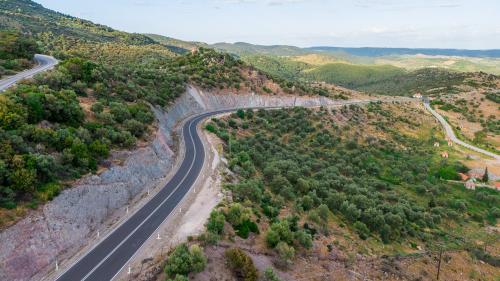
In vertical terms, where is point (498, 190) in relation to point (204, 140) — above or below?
below

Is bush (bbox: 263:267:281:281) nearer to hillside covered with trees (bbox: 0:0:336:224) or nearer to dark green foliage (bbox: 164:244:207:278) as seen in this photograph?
dark green foliage (bbox: 164:244:207:278)

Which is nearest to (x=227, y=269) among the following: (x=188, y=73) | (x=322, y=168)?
(x=322, y=168)

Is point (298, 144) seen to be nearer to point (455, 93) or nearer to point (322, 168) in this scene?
point (322, 168)

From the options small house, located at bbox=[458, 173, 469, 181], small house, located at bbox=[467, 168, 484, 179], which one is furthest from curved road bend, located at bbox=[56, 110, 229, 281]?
small house, located at bbox=[467, 168, 484, 179]

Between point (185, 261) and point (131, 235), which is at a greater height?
point (185, 261)

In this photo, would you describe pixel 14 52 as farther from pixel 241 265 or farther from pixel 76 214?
pixel 241 265

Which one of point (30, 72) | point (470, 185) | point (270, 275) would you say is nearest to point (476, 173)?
point (470, 185)
